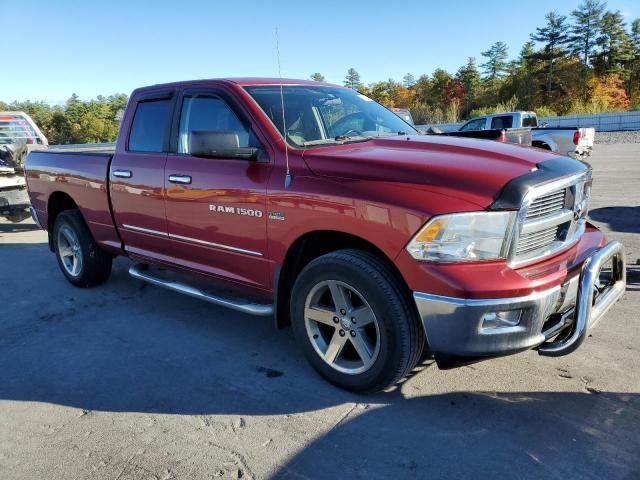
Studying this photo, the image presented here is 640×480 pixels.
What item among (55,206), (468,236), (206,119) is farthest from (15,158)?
(468,236)

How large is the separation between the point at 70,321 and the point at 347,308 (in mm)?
2845

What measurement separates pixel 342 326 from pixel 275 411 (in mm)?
635

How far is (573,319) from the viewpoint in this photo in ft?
9.05

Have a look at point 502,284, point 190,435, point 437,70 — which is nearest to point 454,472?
point 502,284

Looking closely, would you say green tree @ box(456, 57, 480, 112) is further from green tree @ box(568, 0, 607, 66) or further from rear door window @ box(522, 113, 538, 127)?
rear door window @ box(522, 113, 538, 127)

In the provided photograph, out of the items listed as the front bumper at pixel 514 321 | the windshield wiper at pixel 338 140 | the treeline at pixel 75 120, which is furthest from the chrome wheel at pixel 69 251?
the treeline at pixel 75 120

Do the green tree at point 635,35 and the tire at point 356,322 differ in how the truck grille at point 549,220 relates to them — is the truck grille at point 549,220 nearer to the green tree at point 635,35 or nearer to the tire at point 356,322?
the tire at point 356,322

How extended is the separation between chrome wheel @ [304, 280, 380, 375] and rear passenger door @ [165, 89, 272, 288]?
50cm

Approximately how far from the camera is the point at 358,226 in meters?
2.90

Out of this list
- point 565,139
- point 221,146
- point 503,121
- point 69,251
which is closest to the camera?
point 221,146

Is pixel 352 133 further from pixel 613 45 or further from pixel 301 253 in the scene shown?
pixel 613 45

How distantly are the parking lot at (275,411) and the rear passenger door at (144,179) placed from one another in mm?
752

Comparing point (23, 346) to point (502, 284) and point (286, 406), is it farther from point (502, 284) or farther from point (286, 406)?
point (502, 284)

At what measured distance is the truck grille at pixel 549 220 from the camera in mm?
2658
